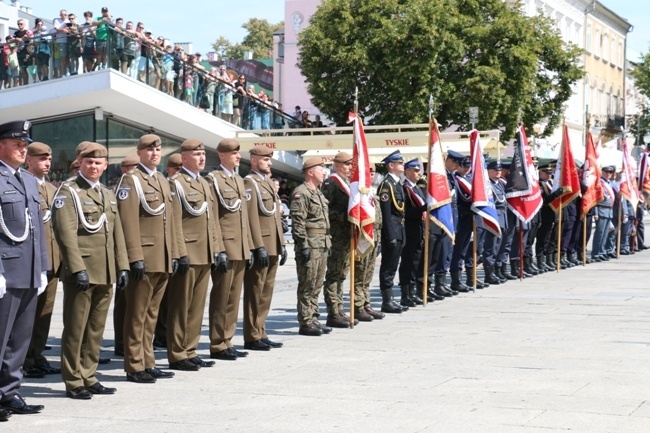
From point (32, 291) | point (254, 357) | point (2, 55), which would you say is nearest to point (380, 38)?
point (2, 55)

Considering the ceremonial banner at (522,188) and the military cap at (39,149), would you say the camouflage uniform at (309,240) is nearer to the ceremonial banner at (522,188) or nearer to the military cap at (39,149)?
the military cap at (39,149)

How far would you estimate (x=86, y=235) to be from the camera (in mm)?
8680

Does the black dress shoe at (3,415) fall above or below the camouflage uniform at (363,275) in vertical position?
below

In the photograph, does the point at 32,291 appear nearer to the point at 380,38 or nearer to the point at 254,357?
the point at 254,357

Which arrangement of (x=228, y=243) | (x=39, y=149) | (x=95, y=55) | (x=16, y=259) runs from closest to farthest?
(x=16, y=259) → (x=39, y=149) → (x=228, y=243) → (x=95, y=55)

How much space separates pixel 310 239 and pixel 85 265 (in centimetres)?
365

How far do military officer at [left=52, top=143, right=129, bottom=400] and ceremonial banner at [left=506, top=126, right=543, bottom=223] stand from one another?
10.7m

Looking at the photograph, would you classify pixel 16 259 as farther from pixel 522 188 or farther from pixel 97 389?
pixel 522 188

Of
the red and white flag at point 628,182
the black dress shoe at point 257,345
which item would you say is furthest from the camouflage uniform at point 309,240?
the red and white flag at point 628,182

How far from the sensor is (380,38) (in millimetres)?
37406

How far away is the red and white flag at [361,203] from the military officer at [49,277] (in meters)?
3.46

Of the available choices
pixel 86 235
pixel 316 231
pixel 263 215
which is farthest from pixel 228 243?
pixel 86 235

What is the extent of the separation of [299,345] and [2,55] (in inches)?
728

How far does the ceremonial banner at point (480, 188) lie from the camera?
16.6 m
